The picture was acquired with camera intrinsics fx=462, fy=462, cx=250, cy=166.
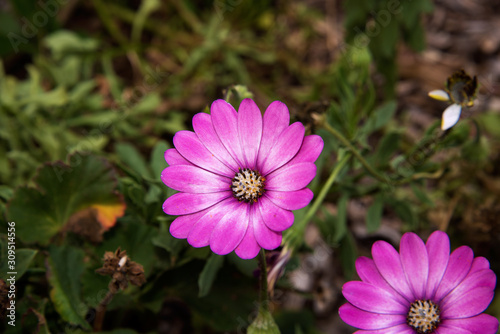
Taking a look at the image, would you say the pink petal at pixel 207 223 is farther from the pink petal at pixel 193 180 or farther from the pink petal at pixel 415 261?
the pink petal at pixel 415 261

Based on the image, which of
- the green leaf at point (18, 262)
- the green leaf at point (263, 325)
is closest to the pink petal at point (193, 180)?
the green leaf at point (263, 325)

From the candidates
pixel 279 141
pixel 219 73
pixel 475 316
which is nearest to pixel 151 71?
pixel 219 73

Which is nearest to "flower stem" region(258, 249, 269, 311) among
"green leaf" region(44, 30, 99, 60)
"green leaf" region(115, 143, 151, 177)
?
"green leaf" region(115, 143, 151, 177)

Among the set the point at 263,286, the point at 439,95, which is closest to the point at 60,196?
the point at 263,286

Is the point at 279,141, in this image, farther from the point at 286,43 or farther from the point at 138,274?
the point at 286,43

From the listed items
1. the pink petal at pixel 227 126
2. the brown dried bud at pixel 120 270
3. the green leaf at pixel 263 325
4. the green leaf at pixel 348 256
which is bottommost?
the brown dried bud at pixel 120 270

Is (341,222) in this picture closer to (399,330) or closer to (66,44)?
(399,330)
